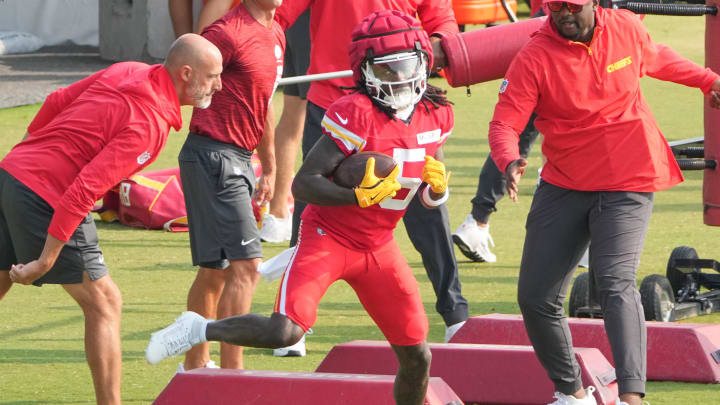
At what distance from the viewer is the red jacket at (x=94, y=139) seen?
16.4 feet

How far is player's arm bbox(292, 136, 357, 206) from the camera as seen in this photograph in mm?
4898

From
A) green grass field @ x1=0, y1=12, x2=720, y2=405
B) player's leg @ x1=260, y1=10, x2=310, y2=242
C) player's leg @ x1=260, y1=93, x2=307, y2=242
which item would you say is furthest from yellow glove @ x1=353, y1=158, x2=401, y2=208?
player's leg @ x1=260, y1=93, x2=307, y2=242

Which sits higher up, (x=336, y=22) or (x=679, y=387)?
(x=336, y=22)

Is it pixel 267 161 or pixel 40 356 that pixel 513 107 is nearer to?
pixel 267 161

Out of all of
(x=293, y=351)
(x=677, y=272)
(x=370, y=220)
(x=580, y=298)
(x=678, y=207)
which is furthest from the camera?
(x=678, y=207)

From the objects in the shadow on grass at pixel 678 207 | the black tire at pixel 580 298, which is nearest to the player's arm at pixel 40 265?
the black tire at pixel 580 298

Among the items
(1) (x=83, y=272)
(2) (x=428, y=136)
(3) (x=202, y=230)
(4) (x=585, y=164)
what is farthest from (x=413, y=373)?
(3) (x=202, y=230)

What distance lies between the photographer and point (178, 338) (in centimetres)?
513

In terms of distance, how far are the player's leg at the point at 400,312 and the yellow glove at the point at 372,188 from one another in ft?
0.98

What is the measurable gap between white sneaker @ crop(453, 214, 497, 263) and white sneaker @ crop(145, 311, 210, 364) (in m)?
3.78

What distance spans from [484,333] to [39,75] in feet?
36.9

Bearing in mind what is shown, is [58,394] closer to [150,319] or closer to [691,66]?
[150,319]

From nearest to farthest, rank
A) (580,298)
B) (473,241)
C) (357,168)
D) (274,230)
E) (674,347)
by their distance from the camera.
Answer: (357,168) < (674,347) < (580,298) < (473,241) < (274,230)

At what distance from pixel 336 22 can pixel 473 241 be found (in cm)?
248
